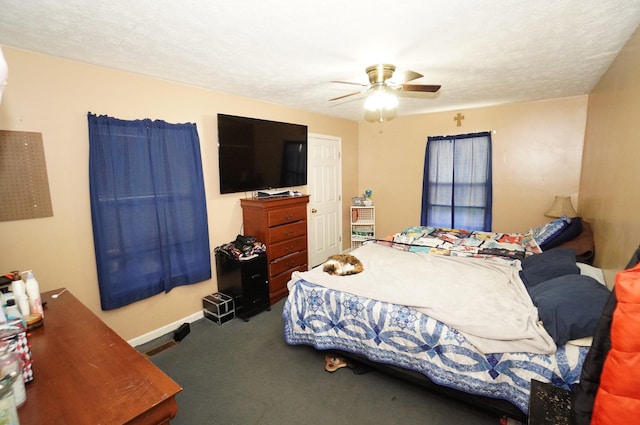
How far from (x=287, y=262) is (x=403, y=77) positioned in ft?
7.82

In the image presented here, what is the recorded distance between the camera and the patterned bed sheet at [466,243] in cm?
295

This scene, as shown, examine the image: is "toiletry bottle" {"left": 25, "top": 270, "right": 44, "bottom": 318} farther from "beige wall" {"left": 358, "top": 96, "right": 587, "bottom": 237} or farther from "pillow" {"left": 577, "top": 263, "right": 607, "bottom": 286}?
"beige wall" {"left": 358, "top": 96, "right": 587, "bottom": 237}

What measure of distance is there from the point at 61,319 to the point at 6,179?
1.15 meters

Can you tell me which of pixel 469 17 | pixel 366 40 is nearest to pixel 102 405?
pixel 366 40

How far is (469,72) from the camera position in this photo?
2.59 metres

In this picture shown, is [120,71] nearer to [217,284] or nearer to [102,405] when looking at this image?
[217,284]

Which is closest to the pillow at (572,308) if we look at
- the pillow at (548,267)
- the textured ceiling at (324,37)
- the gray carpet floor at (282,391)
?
the pillow at (548,267)

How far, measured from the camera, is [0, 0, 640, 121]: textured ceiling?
1.53 metres

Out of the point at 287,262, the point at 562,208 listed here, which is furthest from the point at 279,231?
the point at 562,208

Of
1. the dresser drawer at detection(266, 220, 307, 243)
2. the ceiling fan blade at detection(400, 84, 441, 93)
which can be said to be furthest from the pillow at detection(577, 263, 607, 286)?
the dresser drawer at detection(266, 220, 307, 243)

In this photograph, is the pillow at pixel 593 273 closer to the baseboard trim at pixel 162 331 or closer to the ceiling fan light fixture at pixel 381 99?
the ceiling fan light fixture at pixel 381 99

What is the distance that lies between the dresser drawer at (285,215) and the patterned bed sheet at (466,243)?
111cm

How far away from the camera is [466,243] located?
331cm

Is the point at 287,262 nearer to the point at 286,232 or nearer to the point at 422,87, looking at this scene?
the point at 286,232
